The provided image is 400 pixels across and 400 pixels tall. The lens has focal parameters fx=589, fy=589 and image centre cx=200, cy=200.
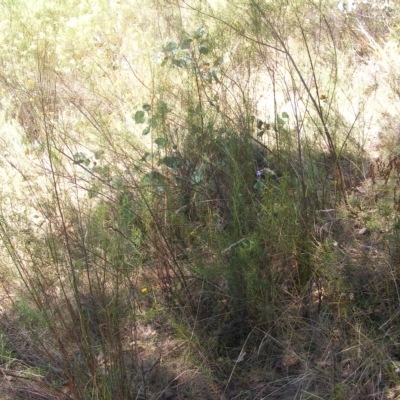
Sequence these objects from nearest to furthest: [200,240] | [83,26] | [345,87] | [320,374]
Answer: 1. [320,374]
2. [200,240]
3. [345,87]
4. [83,26]

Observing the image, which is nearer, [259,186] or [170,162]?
[259,186]

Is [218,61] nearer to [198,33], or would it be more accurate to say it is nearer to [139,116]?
[198,33]

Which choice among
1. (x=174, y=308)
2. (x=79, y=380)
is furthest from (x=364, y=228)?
(x=79, y=380)

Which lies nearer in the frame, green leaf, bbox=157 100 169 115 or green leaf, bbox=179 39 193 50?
green leaf, bbox=157 100 169 115

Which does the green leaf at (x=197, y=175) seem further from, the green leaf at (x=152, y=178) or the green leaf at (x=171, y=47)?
the green leaf at (x=171, y=47)

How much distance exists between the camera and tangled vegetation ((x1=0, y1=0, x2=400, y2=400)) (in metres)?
2.42

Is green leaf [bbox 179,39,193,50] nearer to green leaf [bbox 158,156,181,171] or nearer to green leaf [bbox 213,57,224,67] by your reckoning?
green leaf [bbox 213,57,224,67]

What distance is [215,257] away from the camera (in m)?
2.85

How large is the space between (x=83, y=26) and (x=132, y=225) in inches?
126

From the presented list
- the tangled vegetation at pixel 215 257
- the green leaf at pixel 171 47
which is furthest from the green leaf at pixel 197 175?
the green leaf at pixel 171 47

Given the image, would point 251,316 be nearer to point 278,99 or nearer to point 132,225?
point 132,225

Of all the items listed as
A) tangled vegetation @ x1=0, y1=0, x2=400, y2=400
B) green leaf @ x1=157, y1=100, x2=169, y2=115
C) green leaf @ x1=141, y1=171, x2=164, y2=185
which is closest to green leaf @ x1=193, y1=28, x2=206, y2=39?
tangled vegetation @ x1=0, y1=0, x2=400, y2=400

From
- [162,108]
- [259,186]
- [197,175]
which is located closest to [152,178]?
[197,175]

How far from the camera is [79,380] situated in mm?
2254
